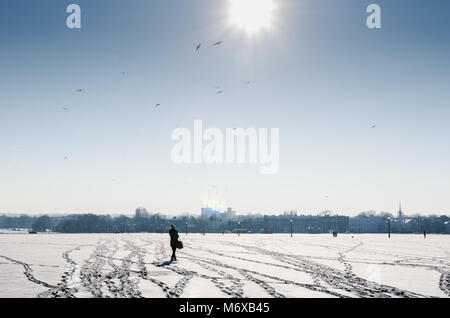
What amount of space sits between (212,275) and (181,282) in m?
2.27

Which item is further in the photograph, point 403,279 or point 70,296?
point 403,279

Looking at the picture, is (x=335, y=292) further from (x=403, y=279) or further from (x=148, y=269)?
(x=148, y=269)

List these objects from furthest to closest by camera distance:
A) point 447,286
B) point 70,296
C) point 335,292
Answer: point 447,286 → point 335,292 → point 70,296

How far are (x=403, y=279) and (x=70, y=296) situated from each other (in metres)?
12.6

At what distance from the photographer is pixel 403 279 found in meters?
17.5

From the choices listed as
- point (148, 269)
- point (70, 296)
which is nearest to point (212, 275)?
point (148, 269)

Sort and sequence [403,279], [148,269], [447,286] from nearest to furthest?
[447,286], [403,279], [148,269]
